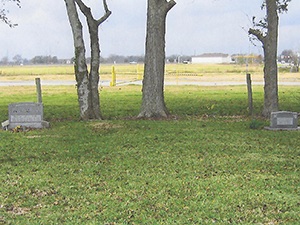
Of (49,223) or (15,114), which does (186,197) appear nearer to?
(49,223)

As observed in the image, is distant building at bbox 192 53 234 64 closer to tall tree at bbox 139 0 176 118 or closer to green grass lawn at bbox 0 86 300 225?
tall tree at bbox 139 0 176 118

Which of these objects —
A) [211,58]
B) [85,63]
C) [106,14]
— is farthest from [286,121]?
[211,58]

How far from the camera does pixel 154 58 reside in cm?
1656

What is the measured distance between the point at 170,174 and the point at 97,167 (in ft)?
4.46

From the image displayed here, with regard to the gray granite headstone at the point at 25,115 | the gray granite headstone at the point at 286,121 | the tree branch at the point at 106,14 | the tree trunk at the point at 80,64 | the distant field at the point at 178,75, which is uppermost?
the tree branch at the point at 106,14

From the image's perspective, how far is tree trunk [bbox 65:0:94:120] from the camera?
1543cm

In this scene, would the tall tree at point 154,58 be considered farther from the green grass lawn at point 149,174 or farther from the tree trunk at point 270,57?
the tree trunk at point 270,57

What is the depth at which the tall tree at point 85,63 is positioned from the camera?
15.5 metres

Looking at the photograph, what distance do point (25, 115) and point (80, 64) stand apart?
248 centimetres

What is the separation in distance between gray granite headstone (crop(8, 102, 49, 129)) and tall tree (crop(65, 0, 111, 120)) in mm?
1931

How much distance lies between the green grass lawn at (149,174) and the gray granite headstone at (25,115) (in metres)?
0.53

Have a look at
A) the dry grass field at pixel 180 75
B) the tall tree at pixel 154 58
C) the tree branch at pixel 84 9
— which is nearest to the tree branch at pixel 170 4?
the tall tree at pixel 154 58

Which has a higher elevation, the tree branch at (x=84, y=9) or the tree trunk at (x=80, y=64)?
the tree branch at (x=84, y=9)

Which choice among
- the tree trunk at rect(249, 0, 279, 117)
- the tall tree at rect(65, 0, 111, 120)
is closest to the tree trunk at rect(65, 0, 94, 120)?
the tall tree at rect(65, 0, 111, 120)
